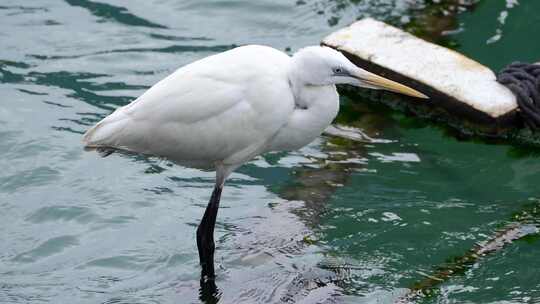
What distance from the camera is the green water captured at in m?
5.77

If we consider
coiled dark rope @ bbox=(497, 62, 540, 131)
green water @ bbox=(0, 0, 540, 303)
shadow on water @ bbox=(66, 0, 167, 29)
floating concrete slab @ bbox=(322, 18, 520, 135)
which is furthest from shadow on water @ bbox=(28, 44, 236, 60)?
coiled dark rope @ bbox=(497, 62, 540, 131)

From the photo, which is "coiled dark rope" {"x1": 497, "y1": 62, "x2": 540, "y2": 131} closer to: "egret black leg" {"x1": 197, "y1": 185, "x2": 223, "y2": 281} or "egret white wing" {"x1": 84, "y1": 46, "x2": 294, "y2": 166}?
"egret white wing" {"x1": 84, "y1": 46, "x2": 294, "y2": 166}

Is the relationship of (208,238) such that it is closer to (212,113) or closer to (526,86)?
(212,113)

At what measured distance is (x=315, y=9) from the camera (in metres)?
9.59

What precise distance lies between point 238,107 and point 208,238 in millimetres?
808

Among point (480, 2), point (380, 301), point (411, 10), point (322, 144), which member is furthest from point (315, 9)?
point (380, 301)

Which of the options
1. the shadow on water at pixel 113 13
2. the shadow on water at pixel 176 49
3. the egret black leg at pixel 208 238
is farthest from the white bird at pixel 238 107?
the shadow on water at pixel 113 13

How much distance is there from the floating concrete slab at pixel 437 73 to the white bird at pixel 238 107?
1.84 m

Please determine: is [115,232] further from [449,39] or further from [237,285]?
[449,39]

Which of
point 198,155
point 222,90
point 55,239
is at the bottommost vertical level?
point 55,239

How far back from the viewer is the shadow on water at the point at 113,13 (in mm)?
9410

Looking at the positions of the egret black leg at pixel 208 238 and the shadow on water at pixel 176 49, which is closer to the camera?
the egret black leg at pixel 208 238

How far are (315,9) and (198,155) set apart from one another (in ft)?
13.6

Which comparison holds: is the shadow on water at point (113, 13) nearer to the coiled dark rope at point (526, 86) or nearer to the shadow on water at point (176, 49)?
the shadow on water at point (176, 49)
